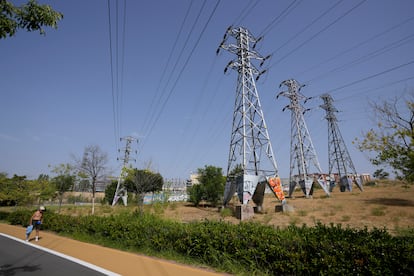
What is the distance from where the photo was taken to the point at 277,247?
155 inches

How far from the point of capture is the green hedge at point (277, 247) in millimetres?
3053

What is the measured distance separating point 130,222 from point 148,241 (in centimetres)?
141

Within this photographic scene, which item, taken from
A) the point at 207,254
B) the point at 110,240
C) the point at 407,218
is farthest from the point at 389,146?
the point at 110,240

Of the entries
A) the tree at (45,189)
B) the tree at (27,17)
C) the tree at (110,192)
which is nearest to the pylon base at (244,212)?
the tree at (27,17)

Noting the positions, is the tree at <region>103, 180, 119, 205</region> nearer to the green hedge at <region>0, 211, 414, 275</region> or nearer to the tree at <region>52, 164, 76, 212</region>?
the tree at <region>52, 164, 76, 212</region>

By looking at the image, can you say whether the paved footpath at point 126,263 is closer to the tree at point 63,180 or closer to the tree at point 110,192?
the tree at point 63,180

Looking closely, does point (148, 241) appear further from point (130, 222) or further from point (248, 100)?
point (248, 100)

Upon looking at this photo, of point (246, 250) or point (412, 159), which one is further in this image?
point (412, 159)

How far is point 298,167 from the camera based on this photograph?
26.6 m

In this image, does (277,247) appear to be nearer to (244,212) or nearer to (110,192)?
(244,212)

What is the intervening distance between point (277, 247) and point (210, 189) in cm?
2321

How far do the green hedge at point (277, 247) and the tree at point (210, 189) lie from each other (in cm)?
2009

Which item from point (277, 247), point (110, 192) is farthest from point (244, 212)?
point (110, 192)

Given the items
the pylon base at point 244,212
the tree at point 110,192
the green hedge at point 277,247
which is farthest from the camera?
the tree at point 110,192
